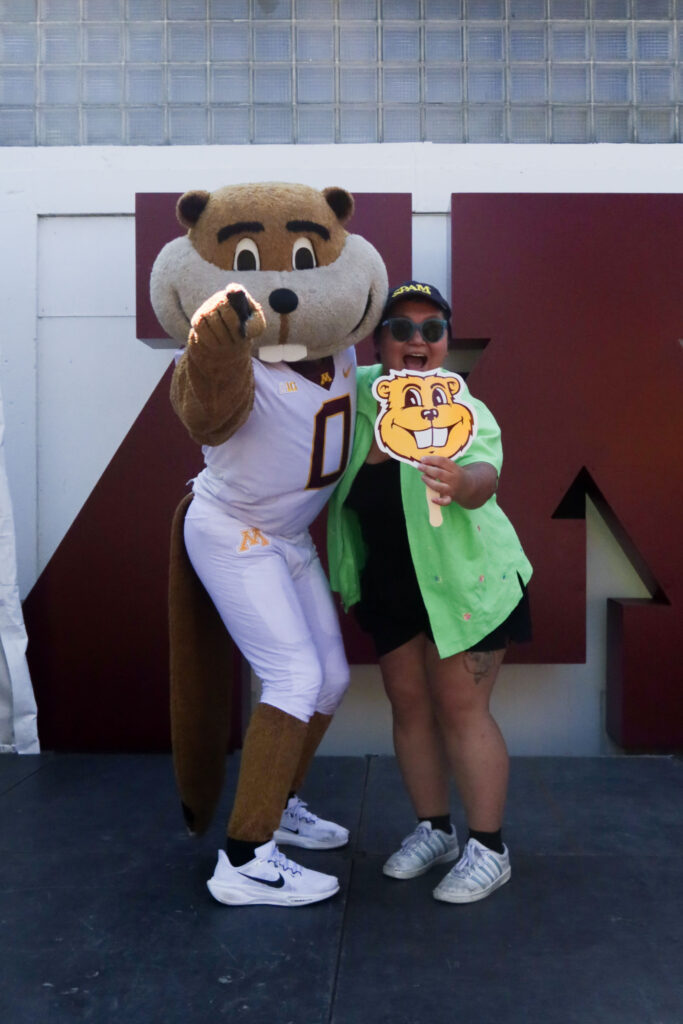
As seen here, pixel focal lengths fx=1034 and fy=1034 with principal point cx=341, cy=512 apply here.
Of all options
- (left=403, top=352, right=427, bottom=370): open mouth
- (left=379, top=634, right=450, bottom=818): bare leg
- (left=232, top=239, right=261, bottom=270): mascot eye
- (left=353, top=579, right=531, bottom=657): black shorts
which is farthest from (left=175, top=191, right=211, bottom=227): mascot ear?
(left=379, top=634, right=450, bottom=818): bare leg

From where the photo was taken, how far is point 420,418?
2.38 meters

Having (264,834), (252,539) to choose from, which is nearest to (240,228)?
(252,539)

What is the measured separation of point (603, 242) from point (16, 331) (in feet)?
7.39

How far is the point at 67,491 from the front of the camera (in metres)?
4.04

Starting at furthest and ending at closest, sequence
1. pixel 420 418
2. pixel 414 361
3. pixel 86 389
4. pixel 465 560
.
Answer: pixel 86 389 → pixel 414 361 → pixel 465 560 → pixel 420 418

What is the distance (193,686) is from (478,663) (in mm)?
750

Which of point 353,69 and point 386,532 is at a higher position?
point 353,69

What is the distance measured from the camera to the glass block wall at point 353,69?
4.06m

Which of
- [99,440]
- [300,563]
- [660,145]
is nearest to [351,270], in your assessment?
[300,563]

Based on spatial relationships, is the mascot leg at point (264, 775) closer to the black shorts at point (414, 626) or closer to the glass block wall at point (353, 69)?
the black shorts at point (414, 626)

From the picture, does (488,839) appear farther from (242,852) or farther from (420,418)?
(420,418)

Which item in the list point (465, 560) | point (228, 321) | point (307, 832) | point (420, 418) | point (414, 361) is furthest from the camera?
point (307, 832)

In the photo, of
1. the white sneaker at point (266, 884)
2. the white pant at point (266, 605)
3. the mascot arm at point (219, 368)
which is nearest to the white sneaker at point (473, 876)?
the white sneaker at point (266, 884)

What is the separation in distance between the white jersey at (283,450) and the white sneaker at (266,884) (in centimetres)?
80
